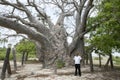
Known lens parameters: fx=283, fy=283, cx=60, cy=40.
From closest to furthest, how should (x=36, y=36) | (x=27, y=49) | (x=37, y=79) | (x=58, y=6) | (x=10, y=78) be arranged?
(x=37, y=79) < (x=10, y=78) < (x=36, y=36) < (x=58, y=6) < (x=27, y=49)

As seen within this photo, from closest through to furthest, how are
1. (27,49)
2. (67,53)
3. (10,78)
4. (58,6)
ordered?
(10,78)
(67,53)
(58,6)
(27,49)

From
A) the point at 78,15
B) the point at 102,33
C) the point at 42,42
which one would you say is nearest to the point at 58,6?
the point at 78,15

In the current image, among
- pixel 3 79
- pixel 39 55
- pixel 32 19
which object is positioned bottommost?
pixel 3 79

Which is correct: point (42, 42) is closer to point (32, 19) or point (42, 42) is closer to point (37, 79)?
point (32, 19)

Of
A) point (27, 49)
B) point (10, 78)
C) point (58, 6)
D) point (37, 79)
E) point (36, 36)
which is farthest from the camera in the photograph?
point (27, 49)

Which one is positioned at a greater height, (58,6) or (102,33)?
(58,6)

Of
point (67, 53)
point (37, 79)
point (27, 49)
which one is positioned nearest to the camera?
point (37, 79)

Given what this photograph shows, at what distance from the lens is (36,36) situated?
23.8 metres

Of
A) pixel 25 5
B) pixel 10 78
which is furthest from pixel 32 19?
pixel 10 78

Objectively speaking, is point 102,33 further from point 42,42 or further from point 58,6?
point 58,6

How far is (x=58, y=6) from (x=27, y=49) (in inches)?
373

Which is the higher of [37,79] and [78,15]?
[78,15]

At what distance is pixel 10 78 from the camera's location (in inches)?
757

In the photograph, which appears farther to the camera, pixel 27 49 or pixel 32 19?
pixel 27 49
